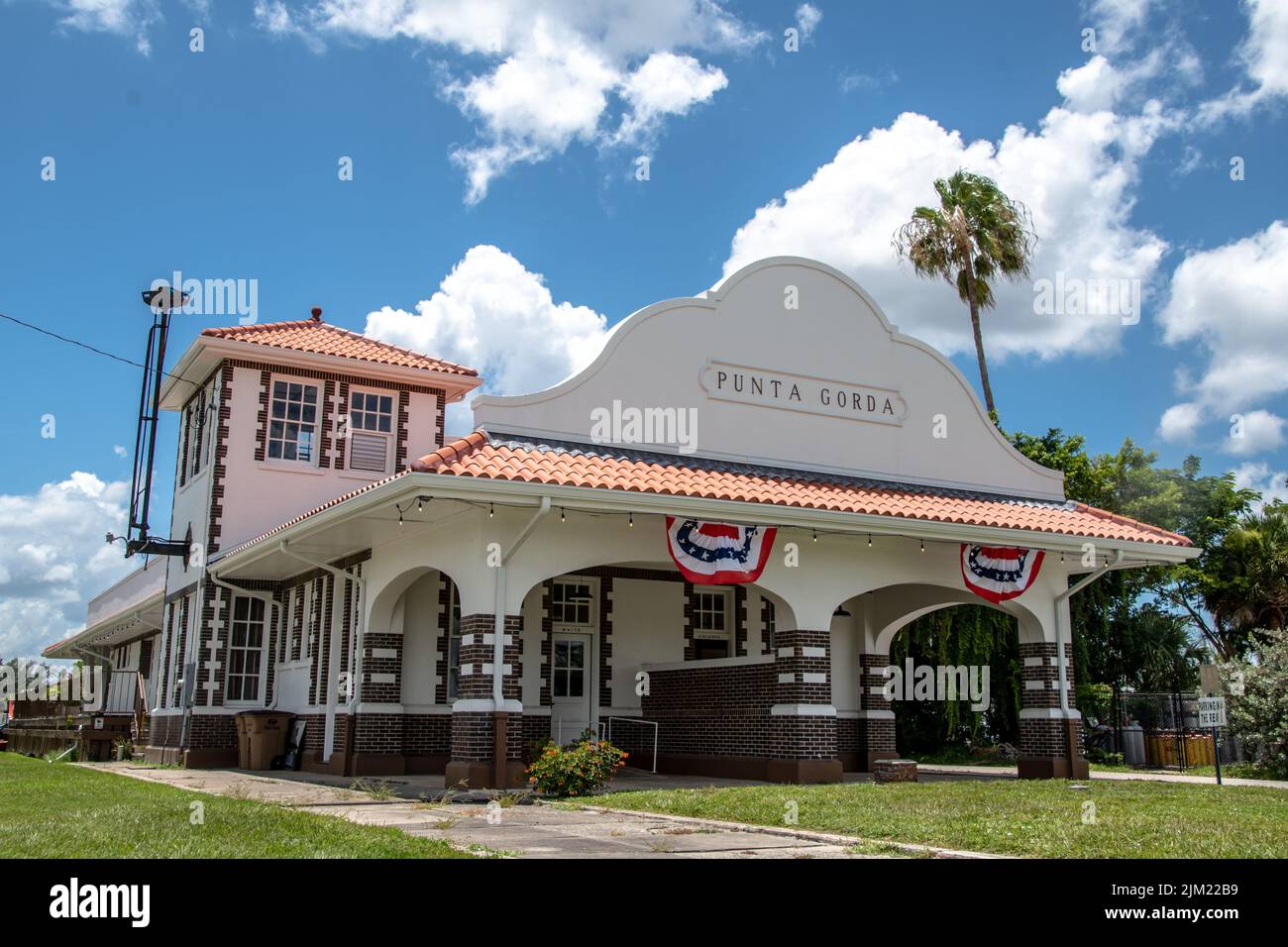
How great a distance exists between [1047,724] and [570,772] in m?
8.88

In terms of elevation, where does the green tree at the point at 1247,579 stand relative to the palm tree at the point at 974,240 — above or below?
below

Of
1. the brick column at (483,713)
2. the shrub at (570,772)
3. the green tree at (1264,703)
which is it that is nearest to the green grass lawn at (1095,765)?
the green tree at (1264,703)

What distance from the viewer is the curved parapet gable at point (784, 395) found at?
17.7 metres

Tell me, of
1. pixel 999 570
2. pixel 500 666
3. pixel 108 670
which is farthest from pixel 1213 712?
pixel 108 670

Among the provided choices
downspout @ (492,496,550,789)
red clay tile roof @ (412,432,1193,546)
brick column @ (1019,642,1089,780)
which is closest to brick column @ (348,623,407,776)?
red clay tile roof @ (412,432,1193,546)

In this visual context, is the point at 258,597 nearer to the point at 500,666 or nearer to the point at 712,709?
the point at 712,709

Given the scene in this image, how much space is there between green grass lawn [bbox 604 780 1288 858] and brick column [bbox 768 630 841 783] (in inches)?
61.7

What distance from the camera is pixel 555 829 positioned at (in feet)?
34.6

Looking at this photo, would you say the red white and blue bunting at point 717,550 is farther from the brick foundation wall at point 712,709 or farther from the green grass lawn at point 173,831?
the green grass lawn at point 173,831

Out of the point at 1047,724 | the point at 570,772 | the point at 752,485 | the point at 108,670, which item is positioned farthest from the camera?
the point at 108,670

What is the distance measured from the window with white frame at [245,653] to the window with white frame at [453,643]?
5.43 metres

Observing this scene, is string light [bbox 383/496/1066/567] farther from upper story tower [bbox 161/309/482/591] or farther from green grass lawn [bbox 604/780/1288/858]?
upper story tower [bbox 161/309/482/591]
